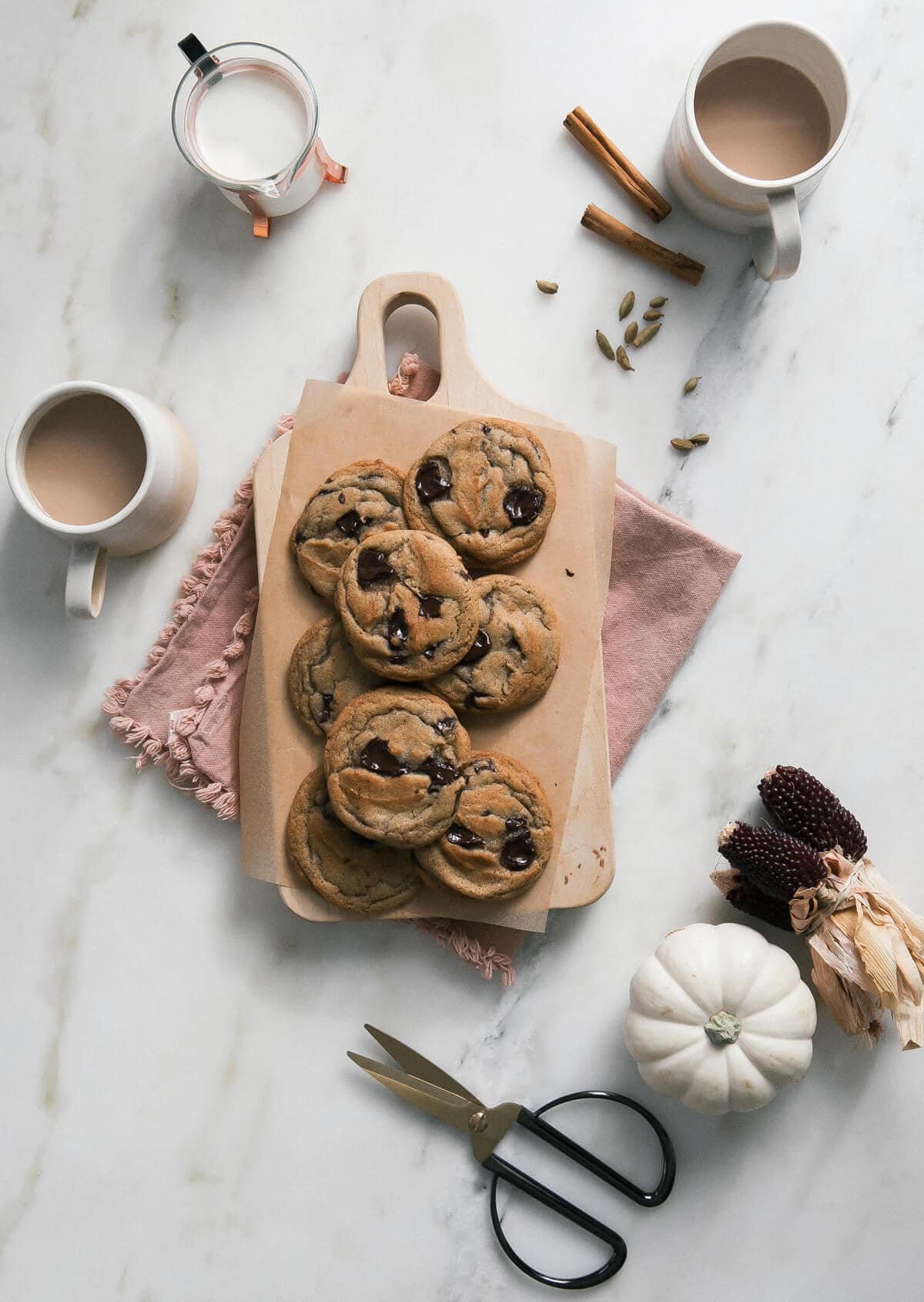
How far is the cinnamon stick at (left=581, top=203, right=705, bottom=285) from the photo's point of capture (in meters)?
2.02

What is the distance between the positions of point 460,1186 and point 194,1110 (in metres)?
0.57

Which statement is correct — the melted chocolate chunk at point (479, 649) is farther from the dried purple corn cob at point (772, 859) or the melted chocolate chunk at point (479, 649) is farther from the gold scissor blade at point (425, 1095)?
the gold scissor blade at point (425, 1095)

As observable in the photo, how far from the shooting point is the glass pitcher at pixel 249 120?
1906 mm

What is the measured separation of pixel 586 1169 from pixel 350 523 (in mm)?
1348

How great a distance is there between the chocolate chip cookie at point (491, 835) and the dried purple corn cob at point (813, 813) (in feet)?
1.48

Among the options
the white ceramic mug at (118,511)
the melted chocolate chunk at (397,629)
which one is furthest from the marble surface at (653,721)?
the melted chocolate chunk at (397,629)

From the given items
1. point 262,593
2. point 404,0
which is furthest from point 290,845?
point 404,0

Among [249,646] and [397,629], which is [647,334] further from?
[249,646]

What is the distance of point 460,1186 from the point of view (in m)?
2.04

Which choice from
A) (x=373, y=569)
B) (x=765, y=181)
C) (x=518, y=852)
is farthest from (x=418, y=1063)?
(x=765, y=181)

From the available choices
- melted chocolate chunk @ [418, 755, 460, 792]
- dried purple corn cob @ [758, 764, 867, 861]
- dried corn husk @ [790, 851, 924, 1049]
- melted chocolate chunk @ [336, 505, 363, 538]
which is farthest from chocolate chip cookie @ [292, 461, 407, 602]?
dried corn husk @ [790, 851, 924, 1049]

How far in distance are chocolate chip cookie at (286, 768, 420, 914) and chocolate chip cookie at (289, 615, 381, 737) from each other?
125 mm

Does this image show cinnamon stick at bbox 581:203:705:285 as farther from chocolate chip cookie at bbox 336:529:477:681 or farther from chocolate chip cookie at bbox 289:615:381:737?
chocolate chip cookie at bbox 289:615:381:737

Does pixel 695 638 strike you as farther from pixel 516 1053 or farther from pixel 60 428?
pixel 60 428
